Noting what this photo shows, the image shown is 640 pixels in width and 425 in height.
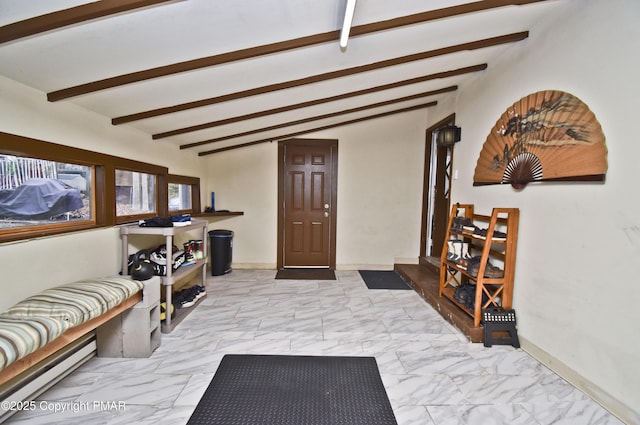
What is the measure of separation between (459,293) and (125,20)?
3246mm

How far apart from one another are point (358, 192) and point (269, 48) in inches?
123

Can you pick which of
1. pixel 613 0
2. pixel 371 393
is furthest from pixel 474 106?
pixel 371 393

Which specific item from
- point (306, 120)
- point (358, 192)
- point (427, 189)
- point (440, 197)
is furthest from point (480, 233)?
point (306, 120)

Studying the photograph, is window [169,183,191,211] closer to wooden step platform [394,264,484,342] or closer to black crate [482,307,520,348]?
wooden step platform [394,264,484,342]

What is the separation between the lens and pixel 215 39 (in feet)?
5.49

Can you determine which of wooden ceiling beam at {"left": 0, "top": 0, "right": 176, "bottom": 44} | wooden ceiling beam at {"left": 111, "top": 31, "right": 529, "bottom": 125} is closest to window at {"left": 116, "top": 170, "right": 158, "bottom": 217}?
wooden ceiling beam at {"left": 111, "top": 31, "right": 529, "bottom": 125}

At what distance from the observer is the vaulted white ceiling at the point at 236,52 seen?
A: 140 centimetres

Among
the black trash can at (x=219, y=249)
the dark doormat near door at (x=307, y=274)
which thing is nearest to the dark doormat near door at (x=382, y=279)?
the dark doormat near door at (x=307, y=274)

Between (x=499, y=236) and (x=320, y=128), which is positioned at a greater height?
(x=320, y=128)

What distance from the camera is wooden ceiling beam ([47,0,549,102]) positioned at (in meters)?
1.80

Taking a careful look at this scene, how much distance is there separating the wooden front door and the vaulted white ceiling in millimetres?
1492

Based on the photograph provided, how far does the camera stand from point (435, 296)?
3.20 metres

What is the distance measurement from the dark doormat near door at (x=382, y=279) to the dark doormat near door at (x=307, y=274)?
0.53 m

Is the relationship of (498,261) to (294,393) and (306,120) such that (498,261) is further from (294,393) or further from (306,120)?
(306,120)
